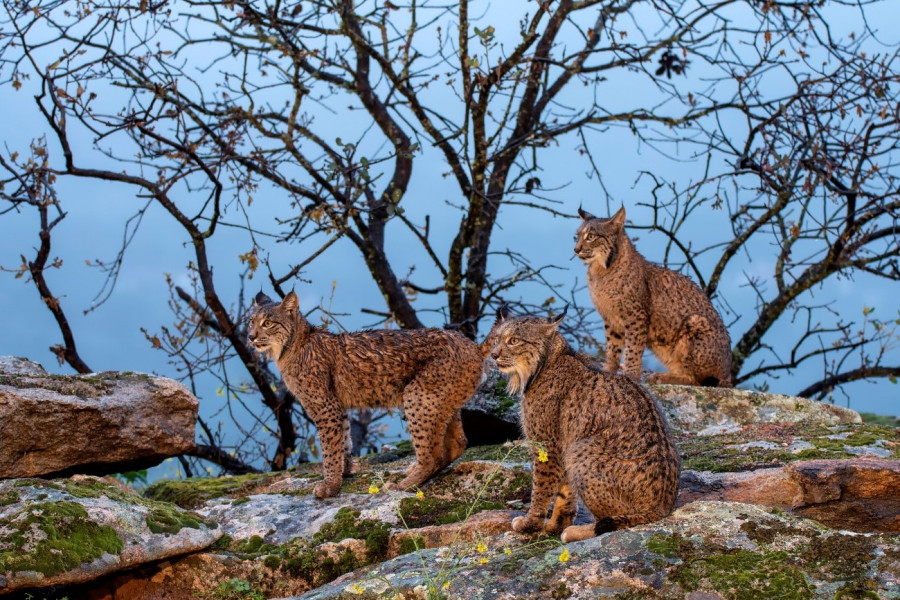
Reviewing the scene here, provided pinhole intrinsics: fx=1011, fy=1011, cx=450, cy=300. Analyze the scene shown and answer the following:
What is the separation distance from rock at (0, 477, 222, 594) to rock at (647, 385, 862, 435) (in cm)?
503

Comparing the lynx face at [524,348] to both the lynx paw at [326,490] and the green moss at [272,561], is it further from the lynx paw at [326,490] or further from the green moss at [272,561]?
the green moss at [272,561]

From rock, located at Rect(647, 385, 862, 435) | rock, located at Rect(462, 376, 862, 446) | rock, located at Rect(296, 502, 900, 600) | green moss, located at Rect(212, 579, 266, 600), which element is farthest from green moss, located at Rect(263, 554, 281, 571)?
rock, located at Rect(647, 385, 862, 435)

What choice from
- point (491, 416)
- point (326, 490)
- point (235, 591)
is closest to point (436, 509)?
point (326, 490)

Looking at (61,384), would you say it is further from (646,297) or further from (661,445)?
(646,297)

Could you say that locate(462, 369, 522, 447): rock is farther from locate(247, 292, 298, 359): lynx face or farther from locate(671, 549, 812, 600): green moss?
locate(671, 549, 812, 600): green moss

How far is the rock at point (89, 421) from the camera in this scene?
27.3 feet

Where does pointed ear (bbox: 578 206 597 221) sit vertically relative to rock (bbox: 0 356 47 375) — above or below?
above

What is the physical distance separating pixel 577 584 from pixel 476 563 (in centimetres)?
59

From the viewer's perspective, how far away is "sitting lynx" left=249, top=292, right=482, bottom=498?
8297 millimetres

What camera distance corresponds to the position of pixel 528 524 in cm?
664

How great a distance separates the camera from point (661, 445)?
20.4 ft

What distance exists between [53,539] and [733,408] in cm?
681

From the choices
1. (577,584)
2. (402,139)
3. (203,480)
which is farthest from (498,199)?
(577,584)

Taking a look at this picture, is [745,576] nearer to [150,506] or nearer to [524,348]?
[524,348]
